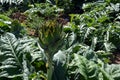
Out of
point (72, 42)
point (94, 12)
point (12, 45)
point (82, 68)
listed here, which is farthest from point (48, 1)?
point (82, 68)

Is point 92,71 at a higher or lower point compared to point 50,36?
lower

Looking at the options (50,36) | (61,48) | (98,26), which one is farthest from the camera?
(98,26)

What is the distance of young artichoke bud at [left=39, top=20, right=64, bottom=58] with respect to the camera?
2.28 meters

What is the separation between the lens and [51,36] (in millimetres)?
2346

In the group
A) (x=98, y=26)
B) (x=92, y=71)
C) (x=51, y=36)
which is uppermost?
(x=51, y=36)

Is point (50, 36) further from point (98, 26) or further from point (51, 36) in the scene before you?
point (98, 26)

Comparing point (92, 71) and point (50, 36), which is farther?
point (92, 71)

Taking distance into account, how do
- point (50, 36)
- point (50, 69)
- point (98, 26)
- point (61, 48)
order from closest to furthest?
point (50, 36), point (50, 69), point (61, 48), point (98, 26)

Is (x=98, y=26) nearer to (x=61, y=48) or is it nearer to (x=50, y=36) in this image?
(x=61, y=48)

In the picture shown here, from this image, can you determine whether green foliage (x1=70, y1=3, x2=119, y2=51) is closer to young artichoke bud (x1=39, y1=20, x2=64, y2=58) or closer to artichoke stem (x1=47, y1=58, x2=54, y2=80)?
artichoke stem (x1=47, y1=58, x2=54, y2=80)

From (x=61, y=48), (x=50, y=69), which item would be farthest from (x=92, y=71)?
(x=61, y=48)

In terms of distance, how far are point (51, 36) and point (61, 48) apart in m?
0.83

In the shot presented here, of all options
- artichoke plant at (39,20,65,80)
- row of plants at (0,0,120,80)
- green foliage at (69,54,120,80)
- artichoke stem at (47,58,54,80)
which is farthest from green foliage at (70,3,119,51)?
artichoke plant at (39,20,65,80)

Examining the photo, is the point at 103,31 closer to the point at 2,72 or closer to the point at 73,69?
the point at 73,69
